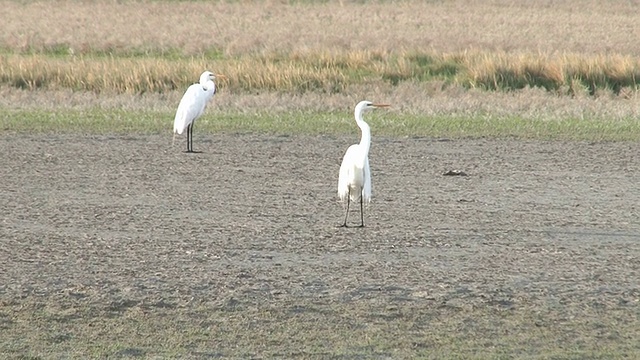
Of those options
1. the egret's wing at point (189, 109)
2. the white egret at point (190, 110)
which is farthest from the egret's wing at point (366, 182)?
the egret's wing at point (189, 109)

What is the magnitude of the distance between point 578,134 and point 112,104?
8059mm

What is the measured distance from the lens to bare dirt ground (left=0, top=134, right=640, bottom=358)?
295 inches

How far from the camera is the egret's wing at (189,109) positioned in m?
17.0

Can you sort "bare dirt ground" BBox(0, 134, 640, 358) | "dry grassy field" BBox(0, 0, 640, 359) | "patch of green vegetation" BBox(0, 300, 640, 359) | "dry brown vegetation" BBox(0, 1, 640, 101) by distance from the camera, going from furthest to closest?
"dry brown vegetation" BBox(0, 1, 640, 101)
"dry grassy field" BBox(0, 0, 640, 359)
"bare dirt ground" BBox(0, 134, 640, 358)
"patch of green vegetation" BBox(0, 300, 640, 359)

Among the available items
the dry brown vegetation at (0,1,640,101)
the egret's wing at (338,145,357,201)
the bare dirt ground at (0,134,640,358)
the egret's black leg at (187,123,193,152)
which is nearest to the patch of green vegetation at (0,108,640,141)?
the egret's black leg at (187,123,193,152)

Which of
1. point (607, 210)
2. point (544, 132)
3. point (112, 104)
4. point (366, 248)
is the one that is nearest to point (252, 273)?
point (366, 248)

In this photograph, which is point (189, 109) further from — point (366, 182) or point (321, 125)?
point (366, 182)

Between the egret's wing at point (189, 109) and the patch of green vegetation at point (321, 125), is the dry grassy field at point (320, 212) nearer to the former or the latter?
the patch of green vegetation at point (321, 125)

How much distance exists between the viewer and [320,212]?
1201 cm

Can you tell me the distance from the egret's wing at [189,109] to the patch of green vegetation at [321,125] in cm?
144

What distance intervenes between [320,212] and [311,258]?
2.35 metres

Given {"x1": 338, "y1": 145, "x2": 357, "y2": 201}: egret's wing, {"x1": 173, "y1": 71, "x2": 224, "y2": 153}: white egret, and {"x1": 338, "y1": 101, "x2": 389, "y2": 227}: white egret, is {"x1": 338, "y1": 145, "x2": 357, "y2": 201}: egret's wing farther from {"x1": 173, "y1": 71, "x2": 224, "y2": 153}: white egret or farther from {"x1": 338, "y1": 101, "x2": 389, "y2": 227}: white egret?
{"x1": 173, "y1": 71, "x2": 224, "y2": 153}: white egret

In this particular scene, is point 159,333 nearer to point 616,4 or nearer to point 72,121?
point 72,121

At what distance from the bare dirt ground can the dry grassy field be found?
25mm
